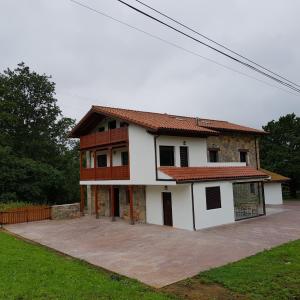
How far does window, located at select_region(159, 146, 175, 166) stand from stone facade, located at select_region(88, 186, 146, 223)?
8.35 ft

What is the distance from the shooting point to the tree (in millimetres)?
34844

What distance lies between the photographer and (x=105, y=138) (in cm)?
2222

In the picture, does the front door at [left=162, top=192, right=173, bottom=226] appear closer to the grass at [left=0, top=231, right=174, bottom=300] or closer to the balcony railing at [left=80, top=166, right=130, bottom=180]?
the balcony railing at [left=80, top=166, right=130, bottom=180]

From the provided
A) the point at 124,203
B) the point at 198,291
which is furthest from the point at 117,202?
the point at 198,291

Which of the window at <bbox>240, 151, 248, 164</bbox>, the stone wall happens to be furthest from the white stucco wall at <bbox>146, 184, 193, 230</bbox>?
the window at <bbox>240, 151, 248, 164</bbox>

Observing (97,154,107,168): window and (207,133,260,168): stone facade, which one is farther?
(97,154,107,168): window

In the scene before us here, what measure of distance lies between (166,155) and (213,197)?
3702 mm

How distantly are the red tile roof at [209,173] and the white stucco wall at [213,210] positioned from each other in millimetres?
407

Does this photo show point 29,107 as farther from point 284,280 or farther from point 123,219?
point 284,280

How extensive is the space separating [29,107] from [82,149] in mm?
19654

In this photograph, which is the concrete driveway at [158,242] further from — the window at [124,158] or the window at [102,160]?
the window at [102,160]

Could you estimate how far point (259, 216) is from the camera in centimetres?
2153

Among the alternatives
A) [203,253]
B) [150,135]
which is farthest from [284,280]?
[150,135]

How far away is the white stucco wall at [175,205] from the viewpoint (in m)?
18.0
